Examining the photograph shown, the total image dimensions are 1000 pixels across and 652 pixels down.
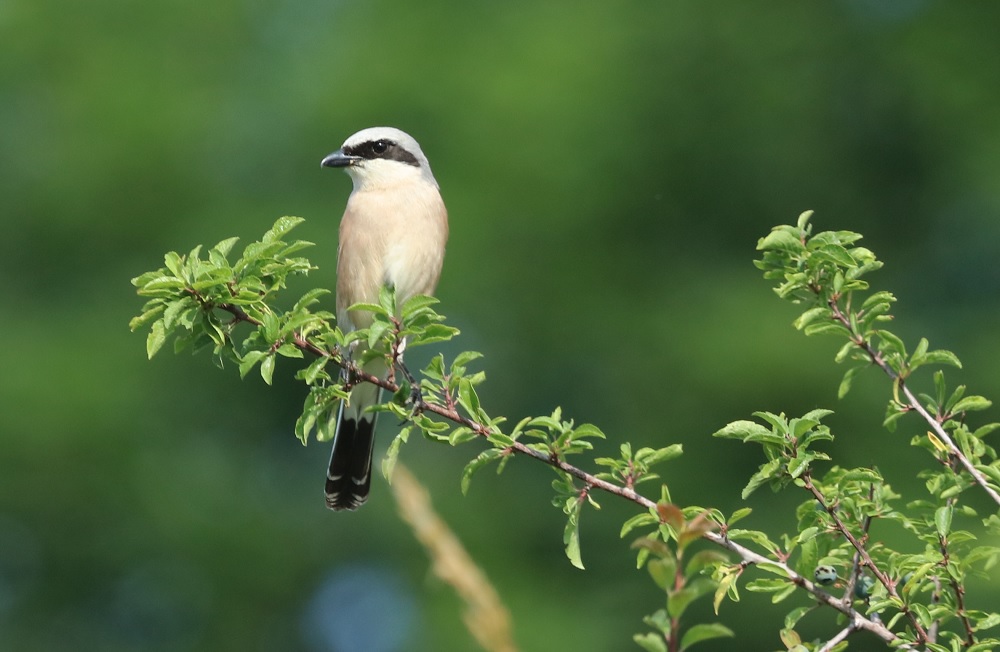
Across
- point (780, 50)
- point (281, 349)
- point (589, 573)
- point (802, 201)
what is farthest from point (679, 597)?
point (780, 50)

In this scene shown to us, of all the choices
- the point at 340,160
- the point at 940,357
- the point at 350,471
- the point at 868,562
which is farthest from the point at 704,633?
the point at 340,160

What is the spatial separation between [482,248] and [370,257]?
7.99m

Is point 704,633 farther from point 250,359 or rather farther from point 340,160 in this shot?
point 340,160

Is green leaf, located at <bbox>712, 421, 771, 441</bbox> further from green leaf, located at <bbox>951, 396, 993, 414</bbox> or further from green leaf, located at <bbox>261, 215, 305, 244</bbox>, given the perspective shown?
green leaf, located at <bbox>261, 215, 305, 244</bbox>

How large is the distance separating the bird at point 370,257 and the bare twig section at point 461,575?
360cm


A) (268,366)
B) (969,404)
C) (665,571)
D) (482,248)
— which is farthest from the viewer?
(482,248)

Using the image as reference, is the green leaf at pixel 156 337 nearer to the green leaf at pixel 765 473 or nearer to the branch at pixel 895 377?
the green leaf at pixel 765 473

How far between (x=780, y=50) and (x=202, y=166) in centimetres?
659

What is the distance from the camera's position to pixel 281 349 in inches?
116

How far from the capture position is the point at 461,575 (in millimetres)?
1330

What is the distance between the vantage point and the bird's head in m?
5.51

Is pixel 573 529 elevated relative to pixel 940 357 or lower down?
lower down

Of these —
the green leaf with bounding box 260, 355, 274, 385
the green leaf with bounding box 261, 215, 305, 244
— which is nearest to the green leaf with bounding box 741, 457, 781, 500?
the green leaf with bounding box 260, 355, 274, 385

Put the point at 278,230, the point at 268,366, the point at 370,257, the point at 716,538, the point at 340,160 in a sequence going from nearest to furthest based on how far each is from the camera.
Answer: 1. the point at 716,538
2. the point at 268,366
3. the point at 278,230
4. the point at 370,257
5. the point at 340,160
